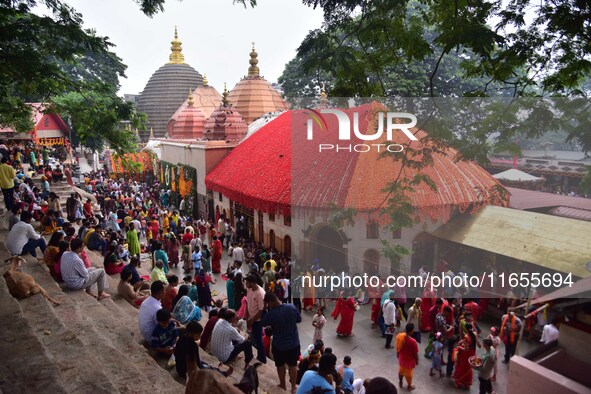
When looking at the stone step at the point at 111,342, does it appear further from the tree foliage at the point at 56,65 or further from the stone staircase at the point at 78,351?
the tree foliage at the point at 56,65

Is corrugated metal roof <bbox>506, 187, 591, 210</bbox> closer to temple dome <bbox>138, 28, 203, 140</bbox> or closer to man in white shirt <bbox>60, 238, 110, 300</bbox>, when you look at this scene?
man in white shirt <bbox>60, 238, 110, 300</bbox>

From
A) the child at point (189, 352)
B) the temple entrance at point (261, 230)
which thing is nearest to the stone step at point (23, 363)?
the child at point (189, 352)

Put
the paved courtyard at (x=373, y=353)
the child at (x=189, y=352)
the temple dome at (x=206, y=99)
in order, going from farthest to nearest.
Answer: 1. the temple dome at (x=206, y=99)
2. the paved courtyard at (x=373, y=353)
3. the child at (x=189, y=352)

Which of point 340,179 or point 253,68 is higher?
point 253,68

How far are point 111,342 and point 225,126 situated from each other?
17.8m

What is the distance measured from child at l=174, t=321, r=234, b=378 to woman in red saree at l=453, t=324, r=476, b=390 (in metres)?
4.22

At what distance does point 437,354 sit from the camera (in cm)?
744

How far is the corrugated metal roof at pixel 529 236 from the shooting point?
8.22m

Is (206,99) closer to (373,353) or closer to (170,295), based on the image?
(373,353)

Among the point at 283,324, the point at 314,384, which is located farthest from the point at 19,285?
the point at 314,384

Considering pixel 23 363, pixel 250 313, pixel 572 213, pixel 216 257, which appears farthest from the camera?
pixel 216 257

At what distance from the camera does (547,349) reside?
5.35 metres

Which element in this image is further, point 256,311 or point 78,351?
point 256,311

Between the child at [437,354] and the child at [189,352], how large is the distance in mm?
4170
